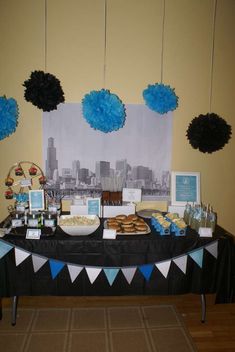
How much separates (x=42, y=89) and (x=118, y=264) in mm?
1347

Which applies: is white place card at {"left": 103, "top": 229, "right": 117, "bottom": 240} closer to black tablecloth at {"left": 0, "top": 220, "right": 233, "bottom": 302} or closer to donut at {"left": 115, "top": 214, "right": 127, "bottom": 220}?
black tablecloth at {"left": 0, "top": 220, "right": 233, "bottom": 302}

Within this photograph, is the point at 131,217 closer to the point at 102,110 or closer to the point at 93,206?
the point at 93,206

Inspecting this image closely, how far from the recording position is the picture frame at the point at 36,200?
7.26 ft

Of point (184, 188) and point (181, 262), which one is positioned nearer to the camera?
point (181, 262)

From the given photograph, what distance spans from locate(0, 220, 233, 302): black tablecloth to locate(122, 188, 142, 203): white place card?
418 mm

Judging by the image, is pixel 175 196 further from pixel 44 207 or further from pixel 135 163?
pixel 44 207

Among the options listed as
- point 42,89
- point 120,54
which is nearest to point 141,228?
point 42,89

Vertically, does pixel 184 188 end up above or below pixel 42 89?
below

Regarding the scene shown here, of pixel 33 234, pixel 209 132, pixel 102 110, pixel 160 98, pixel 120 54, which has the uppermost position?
pixel 120 54

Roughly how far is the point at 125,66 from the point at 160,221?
4.26ft

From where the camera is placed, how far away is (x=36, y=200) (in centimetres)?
A: 222

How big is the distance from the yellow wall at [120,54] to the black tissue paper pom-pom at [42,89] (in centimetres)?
24

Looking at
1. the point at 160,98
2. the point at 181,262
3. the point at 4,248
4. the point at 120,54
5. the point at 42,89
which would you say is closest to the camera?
the point at 4,248

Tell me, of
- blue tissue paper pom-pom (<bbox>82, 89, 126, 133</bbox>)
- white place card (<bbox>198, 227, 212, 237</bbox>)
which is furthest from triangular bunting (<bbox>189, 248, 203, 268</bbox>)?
blue tissue paper pom-pom (<bbox>82, 89, 126, 133</bbox>)
